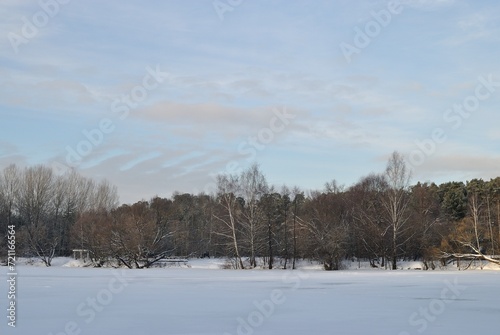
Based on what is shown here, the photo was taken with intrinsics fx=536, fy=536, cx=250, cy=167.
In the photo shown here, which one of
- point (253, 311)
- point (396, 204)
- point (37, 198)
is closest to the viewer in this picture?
point (253, 311)

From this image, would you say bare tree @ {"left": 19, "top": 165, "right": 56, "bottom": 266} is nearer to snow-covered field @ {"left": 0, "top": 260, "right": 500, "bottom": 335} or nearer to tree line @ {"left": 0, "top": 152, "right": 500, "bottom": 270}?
tree line @ {"left": 0, "top": 152, "right": 500, "bottom": 270}

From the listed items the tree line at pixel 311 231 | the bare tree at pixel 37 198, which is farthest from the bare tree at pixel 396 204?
the bare tree at pixel 37 198

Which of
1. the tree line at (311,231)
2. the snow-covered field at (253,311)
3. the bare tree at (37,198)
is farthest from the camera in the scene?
the bare tree at (37,198)

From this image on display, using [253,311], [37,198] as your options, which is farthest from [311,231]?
[37,198]

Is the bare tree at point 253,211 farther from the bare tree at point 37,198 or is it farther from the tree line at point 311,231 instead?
the bare tree at point 37,198

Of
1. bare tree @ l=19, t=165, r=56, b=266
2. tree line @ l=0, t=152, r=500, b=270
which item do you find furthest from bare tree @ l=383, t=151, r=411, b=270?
bare tree @ l=19, t=165, r=56, b=266

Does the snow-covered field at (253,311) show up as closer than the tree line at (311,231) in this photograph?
Yes

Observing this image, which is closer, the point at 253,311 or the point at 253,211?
the point at 253,311

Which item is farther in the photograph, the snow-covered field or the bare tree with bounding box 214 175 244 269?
the bare tree with bounding box 214 175 244 269

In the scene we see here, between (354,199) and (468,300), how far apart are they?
36508 mm

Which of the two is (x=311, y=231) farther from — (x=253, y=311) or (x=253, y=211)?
(x=253, y=311)

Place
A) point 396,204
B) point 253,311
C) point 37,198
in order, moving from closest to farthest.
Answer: point 253,311 < point 396,204 < point 37,198

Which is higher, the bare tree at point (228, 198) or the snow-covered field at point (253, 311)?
the bare tree at point (228, 198)

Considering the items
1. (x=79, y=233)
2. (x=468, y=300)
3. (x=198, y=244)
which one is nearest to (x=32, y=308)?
(x=468, y=300)
